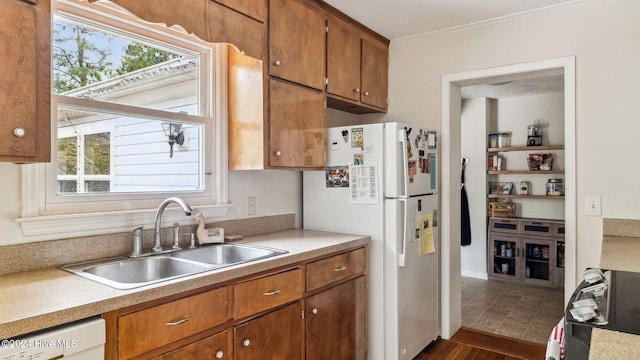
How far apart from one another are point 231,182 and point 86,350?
4.39ft

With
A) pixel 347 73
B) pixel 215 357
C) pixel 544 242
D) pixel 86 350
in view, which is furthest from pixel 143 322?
pixel 544 242

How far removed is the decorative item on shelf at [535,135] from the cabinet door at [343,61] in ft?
9.45

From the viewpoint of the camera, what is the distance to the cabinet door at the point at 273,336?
1.68 m

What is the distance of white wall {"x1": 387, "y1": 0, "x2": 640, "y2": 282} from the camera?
237 cm

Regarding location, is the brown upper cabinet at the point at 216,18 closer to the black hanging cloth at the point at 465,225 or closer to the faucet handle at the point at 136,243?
the faucet handle at the point at 136,243

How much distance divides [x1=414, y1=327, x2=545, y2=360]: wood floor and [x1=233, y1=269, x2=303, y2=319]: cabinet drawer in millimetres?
1329

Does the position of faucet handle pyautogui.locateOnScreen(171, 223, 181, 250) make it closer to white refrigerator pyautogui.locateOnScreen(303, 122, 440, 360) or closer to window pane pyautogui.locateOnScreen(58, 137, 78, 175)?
window pane pyautogui.locateOnScreen(58, 137, 78, 175)

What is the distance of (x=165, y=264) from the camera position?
1.90m

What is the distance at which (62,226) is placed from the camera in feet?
5.45

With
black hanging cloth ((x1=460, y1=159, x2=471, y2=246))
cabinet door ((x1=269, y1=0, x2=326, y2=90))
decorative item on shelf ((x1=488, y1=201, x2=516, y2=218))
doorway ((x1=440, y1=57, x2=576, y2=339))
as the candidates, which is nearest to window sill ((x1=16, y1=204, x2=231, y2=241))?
cabinet door ((x1=269, y1=0, x2=326, y2=90))

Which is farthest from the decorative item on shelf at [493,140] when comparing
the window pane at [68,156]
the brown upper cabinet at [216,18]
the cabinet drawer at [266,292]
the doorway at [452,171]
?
the window pane at [68,156]

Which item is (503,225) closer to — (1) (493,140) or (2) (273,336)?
(1) (493,140)

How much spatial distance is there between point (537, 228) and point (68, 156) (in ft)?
15.1

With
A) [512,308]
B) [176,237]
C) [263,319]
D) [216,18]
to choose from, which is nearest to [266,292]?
[263,319]
